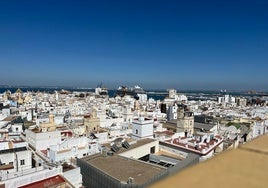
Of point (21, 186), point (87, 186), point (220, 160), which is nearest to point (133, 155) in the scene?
point (87, 186)

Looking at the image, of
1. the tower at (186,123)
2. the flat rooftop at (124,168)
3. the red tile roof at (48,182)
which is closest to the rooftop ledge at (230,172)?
the flat rooftop at (124,168)

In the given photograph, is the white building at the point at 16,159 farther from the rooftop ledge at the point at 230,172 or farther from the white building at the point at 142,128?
the rooftop ledge at the point at 230,172

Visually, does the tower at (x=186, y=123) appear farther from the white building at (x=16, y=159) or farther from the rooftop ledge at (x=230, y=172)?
the rooftop ledge at (x=230, y=172)

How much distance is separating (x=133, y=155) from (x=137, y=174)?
5.96 m

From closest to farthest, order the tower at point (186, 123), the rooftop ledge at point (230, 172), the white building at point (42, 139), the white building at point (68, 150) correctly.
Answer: the rooftop ledge at point (230, 172) < the white building at point (68, 150) < the white building at point (42, 139) < the tower at point (186, 123)

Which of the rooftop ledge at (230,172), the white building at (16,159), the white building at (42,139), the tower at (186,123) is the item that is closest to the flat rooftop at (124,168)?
the white building at (16,159)

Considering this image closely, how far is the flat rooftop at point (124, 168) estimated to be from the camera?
14.1 metres

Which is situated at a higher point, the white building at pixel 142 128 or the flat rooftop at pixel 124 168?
the white building at pixel 142 128

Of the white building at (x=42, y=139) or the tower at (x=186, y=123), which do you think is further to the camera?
the tower at (x=186, y=123)

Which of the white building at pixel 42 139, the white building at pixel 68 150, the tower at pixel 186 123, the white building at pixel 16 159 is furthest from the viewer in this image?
the tower at pixel 186 123

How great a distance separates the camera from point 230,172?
4.78 feet

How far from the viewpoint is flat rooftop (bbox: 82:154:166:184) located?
14.1 m

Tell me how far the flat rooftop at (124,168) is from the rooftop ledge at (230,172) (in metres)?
12.3

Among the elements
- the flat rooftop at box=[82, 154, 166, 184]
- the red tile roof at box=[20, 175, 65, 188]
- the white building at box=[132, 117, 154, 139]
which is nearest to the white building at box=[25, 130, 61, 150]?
the flat rooftop at box=[82, 154, 166, 184]
